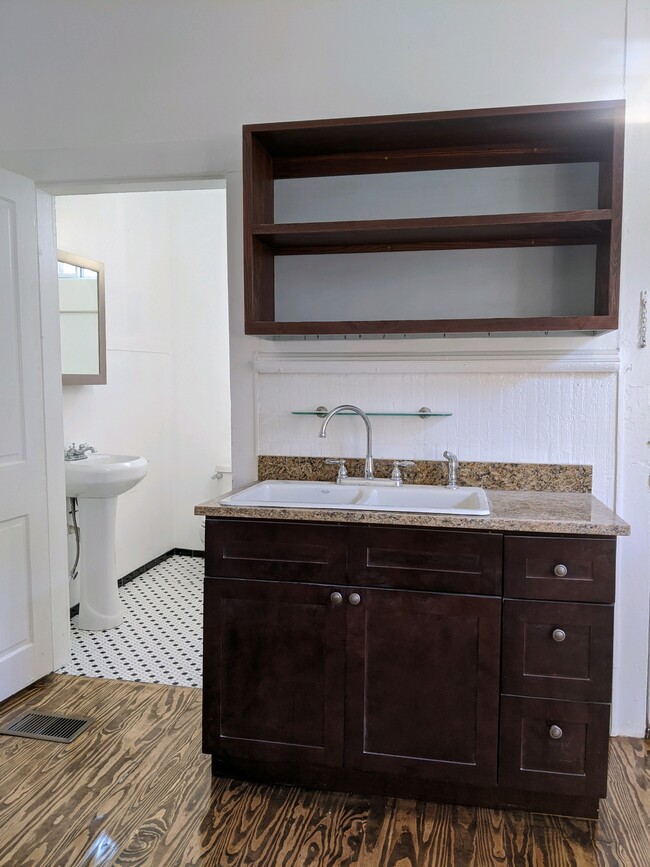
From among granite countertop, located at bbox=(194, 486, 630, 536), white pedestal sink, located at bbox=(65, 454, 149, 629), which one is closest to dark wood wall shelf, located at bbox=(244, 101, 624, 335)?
granite countertop, located at bbox=(194, 486, 630, 536)

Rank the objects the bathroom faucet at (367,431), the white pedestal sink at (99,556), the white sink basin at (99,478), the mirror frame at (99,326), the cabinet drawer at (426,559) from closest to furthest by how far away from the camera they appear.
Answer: the cabinet drawer at (426,559)
the bathroom faucet at (367,431)
the white sink basin at (99,478)
the white pedestal sink at (99,556)
the mirror frame at (99,326)

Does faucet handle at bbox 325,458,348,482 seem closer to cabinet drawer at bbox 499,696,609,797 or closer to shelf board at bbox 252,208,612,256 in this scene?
shelf board at bbox 252,208,612,256

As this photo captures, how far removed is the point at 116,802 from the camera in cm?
197

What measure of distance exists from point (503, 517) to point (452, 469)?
0.49 m

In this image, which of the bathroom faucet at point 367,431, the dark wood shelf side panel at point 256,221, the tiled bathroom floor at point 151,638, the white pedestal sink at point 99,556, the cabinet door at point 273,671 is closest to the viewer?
the cabinet door at point 273,671

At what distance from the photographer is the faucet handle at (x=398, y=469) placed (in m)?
2.38

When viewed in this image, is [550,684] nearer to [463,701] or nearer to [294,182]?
[463,701]

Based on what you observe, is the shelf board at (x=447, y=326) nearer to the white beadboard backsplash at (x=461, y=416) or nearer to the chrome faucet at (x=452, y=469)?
the white beadboard backsplash at (x=461, y=416)

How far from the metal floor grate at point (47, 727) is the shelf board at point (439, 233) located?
73.6 inches

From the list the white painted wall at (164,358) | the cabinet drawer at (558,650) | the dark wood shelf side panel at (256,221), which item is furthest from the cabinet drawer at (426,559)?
the white painted wall at (164,358)

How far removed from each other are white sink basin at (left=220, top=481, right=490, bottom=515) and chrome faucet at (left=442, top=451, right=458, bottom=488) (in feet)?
0.15

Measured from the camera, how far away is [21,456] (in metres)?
2.63

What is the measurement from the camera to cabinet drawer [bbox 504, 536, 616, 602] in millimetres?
1811

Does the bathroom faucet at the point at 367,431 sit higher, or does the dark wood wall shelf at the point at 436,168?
the dark wood wall shelf at the point at 436,168
